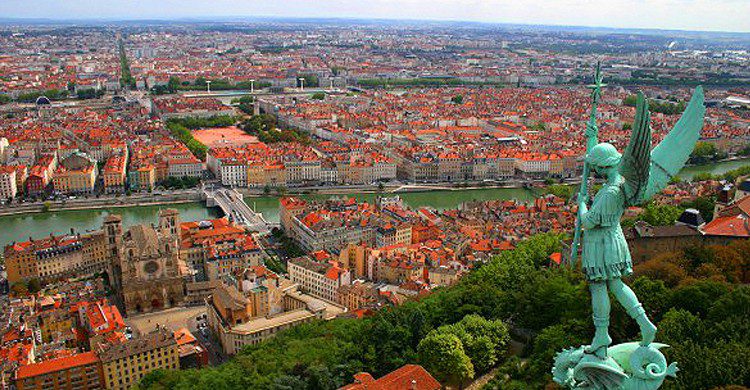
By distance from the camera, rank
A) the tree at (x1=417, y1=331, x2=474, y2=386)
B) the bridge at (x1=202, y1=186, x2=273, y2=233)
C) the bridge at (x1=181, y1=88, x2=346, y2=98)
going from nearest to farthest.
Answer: the tree at (x1=417, y1=331, x2=474, y2=386), the bridge at (x1=202, y1=186, x2=273, y2=233), the bridge at (x1=181, y1=88, x2=346, y2=98)

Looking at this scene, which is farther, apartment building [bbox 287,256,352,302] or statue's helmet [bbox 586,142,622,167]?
apartment building [bbox 287,256,352,302]

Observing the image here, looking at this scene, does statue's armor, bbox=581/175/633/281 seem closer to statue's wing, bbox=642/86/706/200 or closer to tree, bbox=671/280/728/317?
statue's wing, bbox=642/86/706/200

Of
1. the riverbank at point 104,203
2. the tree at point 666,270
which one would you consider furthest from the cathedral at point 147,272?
the tree at point 666,270

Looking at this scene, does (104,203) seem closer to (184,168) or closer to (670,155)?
(184,168)

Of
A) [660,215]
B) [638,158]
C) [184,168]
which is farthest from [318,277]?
[184,168]

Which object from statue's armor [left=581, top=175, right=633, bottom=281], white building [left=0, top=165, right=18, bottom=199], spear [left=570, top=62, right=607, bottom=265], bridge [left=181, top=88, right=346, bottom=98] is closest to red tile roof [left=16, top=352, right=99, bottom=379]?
spear [left=570, top=62, right=607, bottom=265]

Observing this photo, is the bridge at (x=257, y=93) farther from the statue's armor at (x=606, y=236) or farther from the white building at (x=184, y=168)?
the statue's armor at (x=606, y=236)

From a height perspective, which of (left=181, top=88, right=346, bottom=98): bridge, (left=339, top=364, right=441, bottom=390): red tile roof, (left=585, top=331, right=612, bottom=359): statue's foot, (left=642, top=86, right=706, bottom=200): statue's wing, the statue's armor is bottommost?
(left=181, top=88, right=346, bottom=98): bridge

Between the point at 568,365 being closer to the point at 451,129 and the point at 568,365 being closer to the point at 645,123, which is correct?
the point at 645,123

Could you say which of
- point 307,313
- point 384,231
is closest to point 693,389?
point 307,313
